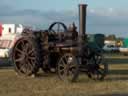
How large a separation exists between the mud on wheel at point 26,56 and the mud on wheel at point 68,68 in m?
1.27

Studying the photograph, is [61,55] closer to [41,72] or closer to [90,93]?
[41,72]

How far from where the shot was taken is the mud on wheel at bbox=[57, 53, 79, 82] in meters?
18.8

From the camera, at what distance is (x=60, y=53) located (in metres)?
20.2

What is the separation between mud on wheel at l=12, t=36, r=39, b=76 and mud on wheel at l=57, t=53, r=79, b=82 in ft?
4.16

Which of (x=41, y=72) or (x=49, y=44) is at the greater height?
(x=49, y=44)

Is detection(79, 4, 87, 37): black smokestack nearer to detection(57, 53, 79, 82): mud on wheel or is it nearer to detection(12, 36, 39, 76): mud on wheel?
detection(57, 53, 79, 82): mud on wheel

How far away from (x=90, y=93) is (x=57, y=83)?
3.33 m

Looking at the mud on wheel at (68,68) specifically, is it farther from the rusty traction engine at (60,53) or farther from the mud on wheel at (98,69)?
the mud on wheel at (98,69)

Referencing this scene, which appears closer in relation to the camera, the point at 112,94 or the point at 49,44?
the point at 112,94

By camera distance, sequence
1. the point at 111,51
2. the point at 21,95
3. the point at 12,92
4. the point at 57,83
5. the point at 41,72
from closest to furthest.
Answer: the point at 21,95
the point at 12,92
the point at 57,83
the point at 41,72
the point at 111,51

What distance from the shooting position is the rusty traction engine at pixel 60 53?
63.3 ft

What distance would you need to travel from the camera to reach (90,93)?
50.5ft

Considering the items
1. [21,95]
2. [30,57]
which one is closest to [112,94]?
[21,95]

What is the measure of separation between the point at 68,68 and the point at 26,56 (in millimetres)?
2545
